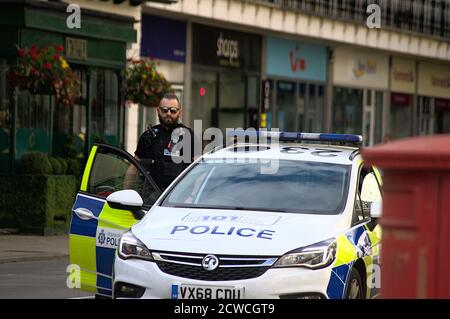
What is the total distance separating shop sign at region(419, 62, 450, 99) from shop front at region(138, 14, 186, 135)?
1843 centimetres

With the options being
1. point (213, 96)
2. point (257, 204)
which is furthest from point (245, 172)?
point (213, 96)

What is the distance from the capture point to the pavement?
18.0 meters

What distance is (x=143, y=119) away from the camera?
31.5 m

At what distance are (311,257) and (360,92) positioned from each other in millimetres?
36105

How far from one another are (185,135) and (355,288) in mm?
3592

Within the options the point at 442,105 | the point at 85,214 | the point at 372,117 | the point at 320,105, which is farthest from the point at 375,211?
the point at 442,105

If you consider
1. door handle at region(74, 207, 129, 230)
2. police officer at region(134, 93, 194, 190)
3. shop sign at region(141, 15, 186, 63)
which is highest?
shop sign at region(141, 15, 186, 63)

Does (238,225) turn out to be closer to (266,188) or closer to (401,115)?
(266,188)

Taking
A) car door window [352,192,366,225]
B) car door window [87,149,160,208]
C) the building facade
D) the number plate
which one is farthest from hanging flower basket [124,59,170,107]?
the number plate

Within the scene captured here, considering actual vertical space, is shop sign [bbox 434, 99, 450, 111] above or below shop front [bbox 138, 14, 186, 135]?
below

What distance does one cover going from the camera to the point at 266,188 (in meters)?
10.6

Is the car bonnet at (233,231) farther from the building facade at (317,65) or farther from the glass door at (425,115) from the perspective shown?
the glass door at (425,115)

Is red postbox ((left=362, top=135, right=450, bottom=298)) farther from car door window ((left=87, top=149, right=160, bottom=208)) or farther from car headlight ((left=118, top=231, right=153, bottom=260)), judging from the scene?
car door window ((left=87, top=149, right=160, bottom=208))
